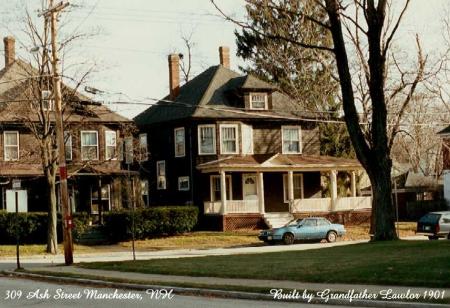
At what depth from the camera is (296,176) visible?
5366cm

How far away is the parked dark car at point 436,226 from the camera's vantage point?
3897 cm

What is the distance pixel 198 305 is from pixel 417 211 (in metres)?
46.2

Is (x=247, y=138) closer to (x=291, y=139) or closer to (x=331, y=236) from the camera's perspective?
(x=291, y=139)

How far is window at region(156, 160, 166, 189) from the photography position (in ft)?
178

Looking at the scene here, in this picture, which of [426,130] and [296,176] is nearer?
[296,176]

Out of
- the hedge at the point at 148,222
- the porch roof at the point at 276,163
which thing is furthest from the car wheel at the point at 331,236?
the porch roof at the point at 276,163

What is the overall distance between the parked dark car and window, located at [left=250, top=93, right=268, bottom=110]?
52.1 feet

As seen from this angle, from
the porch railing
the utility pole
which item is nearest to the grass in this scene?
the porch railing

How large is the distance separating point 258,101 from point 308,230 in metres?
13.5

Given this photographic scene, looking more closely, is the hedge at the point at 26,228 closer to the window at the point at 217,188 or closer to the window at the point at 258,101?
the window at the point at 217,188

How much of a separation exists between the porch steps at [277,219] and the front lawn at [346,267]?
22.6 metres

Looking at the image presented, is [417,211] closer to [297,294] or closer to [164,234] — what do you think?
[164,234]

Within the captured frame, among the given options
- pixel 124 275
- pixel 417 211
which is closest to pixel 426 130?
pixel 417 211

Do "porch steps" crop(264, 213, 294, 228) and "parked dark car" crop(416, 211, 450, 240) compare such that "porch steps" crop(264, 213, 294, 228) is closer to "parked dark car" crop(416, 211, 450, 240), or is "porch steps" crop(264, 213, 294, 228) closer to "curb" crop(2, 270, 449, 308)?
"parked dark car" crop(416, 211, 450, 240)
